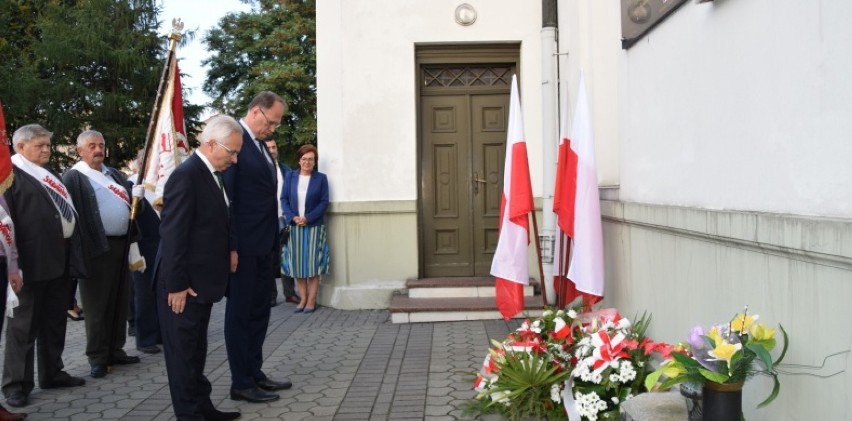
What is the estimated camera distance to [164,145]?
21.5 ft

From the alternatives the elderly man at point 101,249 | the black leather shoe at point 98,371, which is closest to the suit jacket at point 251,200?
the elderly man at point 101,249

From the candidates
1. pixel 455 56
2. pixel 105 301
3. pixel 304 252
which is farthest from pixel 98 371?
pixel 455 56

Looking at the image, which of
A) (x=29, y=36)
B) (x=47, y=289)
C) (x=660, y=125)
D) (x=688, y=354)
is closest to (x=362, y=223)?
(x=47, y=289)

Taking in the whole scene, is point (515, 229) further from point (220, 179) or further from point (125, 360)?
point (125, 360)

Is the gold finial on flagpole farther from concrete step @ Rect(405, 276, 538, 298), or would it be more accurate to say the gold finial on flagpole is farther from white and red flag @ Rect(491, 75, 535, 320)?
concrete step @ Rect(405, 276, 538, 298)

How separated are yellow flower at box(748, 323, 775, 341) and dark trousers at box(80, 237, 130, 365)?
197 inches

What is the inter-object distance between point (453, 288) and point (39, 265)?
15.2 feet

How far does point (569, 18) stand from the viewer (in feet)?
24.3

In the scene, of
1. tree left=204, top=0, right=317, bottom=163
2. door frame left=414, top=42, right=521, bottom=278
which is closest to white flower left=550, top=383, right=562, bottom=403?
door frame left=414, top=42, right=521, bottom=278

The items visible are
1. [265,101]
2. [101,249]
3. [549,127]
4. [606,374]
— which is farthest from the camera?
[549,127]

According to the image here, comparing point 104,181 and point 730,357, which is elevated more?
→ point 104,181

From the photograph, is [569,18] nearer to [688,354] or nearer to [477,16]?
[477,16]

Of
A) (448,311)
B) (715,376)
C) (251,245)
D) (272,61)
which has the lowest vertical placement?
(448,311)

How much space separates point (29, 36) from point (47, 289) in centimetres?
3441
